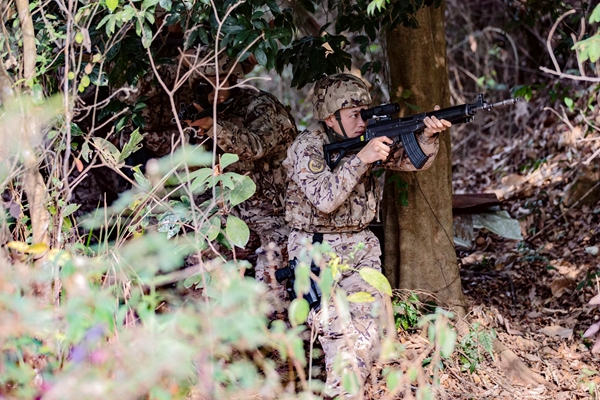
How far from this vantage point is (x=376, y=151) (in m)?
4.03

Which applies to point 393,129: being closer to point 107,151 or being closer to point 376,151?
point 376,151

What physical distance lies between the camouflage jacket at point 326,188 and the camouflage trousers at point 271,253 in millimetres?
348

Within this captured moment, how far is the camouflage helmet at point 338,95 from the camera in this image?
4273mm

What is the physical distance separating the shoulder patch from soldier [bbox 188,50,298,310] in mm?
668

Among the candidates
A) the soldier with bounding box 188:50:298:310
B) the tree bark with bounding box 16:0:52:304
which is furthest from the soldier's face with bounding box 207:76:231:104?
Answer: the tree bark with bounding box 16:0:52:304

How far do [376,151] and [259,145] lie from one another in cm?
109

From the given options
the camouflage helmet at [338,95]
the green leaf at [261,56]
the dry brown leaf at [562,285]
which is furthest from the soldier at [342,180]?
→ the dry brown leaf at [562,285]

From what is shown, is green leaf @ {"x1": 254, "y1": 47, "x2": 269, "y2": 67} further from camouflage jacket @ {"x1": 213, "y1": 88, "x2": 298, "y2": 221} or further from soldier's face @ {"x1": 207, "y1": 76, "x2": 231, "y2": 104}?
soldier's face @ {"x1": 207, "y1": 76, "x2": 231, "y2": 104}

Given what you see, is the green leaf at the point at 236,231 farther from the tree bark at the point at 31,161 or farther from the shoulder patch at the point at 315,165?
the shoulder patch at the point at 315,165

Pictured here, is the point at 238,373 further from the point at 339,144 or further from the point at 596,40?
the point at 339,144

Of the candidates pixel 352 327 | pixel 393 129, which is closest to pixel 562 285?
pixel 393 129

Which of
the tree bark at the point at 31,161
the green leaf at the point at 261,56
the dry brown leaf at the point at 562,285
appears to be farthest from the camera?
the dry brown leaf at the point at 562,285

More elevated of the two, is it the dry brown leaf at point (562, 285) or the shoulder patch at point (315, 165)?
the shoulder patch at point (315, 165)

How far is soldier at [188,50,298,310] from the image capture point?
475 centimetres
